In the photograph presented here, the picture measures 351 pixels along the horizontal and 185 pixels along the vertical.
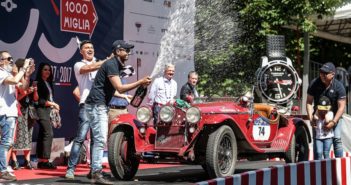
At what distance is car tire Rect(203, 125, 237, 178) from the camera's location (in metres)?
11.5

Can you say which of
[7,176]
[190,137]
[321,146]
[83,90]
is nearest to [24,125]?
[83,90]

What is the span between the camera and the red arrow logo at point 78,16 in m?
15.1

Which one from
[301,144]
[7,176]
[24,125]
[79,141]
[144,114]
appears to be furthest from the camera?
[301,144]

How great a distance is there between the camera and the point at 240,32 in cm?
2373

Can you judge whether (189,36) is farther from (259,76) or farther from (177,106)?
(177,106)

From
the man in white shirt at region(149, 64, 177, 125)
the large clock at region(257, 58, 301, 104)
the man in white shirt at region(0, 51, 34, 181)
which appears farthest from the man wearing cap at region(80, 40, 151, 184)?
the large clock at region(257, 58, 301, 104)

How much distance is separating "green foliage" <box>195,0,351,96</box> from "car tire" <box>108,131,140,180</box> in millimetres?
8858

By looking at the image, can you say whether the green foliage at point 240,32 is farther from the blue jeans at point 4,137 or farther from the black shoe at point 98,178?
Answer: the black shoe at point 98,178

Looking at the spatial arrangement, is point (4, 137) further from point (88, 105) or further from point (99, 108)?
point (99, 108)

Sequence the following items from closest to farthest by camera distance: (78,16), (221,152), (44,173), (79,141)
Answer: (221,152)
(79,141)
(44,173)
(78,16)

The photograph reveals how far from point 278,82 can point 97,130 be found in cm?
658

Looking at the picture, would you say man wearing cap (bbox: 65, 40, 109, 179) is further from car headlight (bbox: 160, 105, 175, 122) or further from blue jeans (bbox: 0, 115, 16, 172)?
car headlight (bbox: 160, 105, 175, 122)

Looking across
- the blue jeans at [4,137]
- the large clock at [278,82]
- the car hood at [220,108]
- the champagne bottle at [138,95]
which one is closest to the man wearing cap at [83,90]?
the blue jeans at [4,137]

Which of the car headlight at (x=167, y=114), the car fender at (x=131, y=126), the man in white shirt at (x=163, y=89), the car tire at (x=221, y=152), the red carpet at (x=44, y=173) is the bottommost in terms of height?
the red carpet at (x=44, y=173)
